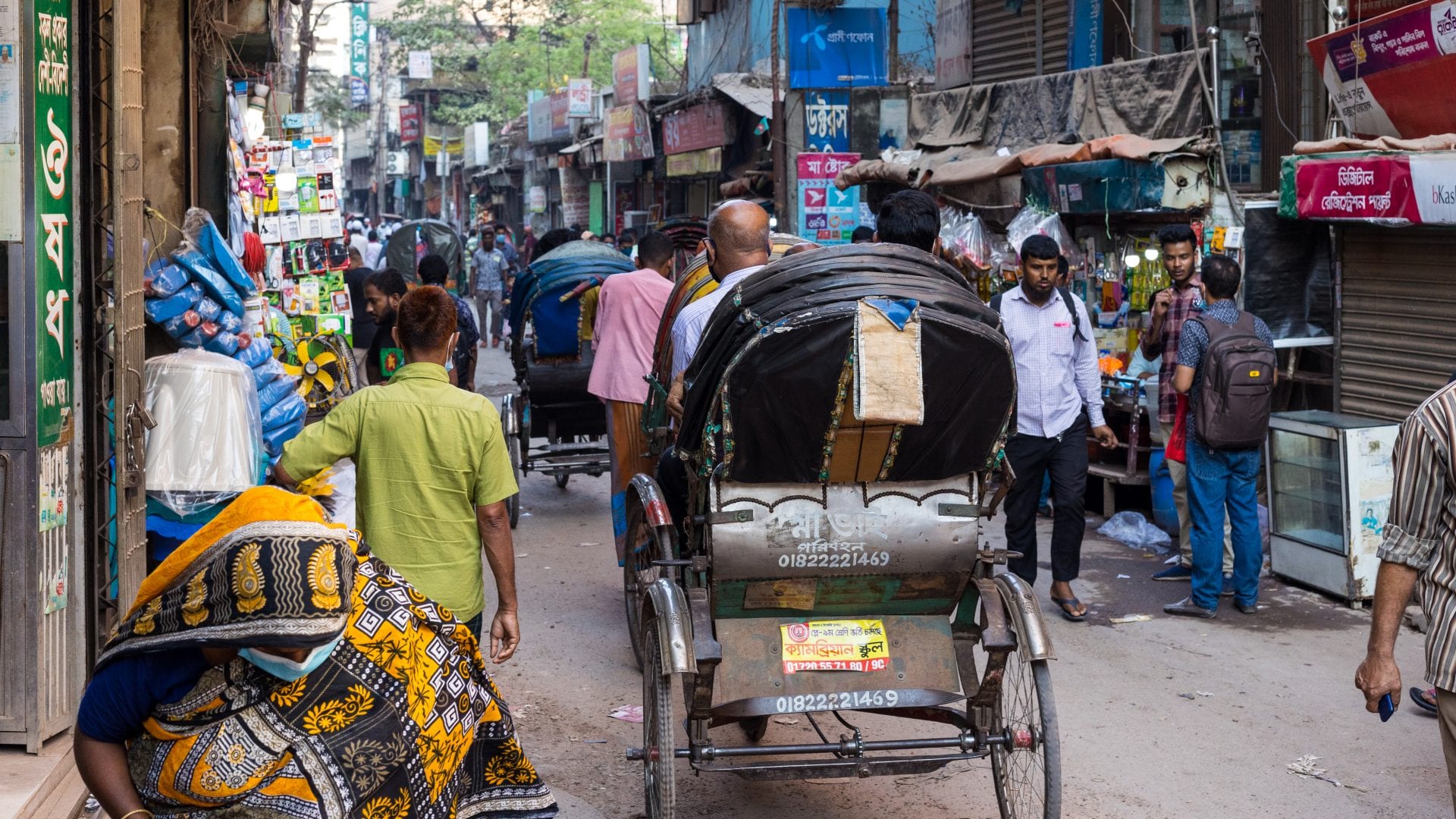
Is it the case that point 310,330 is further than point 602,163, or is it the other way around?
point 602,163

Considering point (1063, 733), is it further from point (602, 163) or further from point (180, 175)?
point (602, 163)

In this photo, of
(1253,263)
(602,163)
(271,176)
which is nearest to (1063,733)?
(1253,263)

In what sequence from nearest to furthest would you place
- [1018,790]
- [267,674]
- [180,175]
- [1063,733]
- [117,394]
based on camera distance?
[267,674] → [1018,790] → [117,394] → [1063,733] → [180,175]

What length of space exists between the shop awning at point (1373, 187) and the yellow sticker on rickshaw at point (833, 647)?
4.60 m

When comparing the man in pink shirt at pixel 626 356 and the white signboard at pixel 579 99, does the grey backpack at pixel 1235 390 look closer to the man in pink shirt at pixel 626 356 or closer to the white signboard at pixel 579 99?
the man in pink shirt at pixel 626 356

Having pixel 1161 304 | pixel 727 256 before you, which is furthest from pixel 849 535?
pixel 1161 304

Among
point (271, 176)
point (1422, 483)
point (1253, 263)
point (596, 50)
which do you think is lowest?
point (1422, 483)

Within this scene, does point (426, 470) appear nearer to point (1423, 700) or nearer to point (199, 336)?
point (199, 336)

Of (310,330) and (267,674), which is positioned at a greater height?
(310,330)

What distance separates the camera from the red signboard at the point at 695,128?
22031 millimetres

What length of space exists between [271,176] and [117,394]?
15.6ft

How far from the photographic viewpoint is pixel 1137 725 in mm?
5832

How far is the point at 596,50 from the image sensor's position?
43.4 m

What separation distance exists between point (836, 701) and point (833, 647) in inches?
6.8
